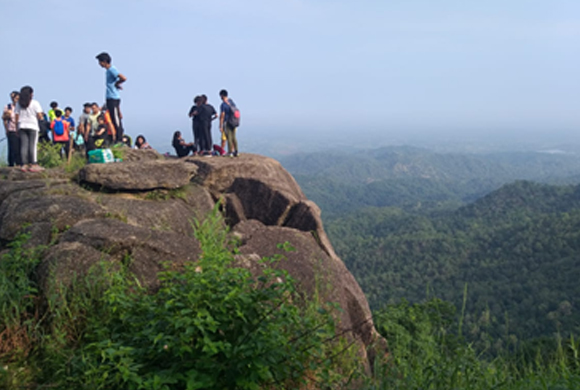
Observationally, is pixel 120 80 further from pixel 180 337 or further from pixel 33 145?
pixel 180 337

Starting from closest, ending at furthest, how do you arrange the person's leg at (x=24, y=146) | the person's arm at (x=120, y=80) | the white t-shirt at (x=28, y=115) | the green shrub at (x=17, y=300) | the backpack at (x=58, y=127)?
the green shrub at (x=17, y=300), the white t-shirt at (x=28, y=115), the person's leg at (x=24, y=146), the person's arm at (x=120, y=80), the backpack at (x=58, y=127)

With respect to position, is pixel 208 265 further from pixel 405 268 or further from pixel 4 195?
pixel 405 268

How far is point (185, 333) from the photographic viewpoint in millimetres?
3598

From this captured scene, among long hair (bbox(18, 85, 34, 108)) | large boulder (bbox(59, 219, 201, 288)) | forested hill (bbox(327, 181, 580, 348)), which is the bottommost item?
forested hill (bbox(327, 181, 580, 348))

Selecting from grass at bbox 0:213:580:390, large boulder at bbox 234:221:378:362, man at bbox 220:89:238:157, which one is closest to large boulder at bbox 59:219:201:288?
grass at bbox 0:213:580:390

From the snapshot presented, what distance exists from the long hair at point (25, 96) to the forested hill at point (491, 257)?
33.0 m

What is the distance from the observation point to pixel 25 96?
945cm

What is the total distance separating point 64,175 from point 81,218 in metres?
3.28

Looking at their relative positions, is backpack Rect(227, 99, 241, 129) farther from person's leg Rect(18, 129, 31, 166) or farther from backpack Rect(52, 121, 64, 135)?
person's leg Rect(18, 129, 31, 166)

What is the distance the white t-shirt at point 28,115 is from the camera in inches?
381

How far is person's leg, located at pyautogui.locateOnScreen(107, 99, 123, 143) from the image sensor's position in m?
12.9

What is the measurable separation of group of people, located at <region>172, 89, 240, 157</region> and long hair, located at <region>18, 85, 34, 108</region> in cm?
533

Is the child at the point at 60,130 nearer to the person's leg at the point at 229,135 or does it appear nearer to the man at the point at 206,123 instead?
the man at the point at 206,123

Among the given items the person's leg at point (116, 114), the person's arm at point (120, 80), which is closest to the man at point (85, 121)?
the person's leg at point (116, 114)
